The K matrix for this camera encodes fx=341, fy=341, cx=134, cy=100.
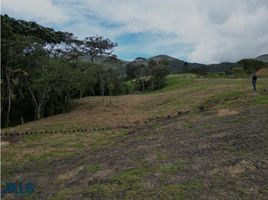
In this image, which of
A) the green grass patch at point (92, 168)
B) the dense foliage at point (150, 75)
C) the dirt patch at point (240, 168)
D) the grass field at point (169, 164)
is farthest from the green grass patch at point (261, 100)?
the dense foliage at point (150, 75)

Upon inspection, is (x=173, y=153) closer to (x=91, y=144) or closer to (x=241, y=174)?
(x=241, y=174)

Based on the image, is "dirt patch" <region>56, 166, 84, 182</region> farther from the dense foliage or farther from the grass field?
the dense foliage

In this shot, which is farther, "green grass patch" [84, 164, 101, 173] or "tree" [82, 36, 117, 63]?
"tree" [82, 36, 117, 63]

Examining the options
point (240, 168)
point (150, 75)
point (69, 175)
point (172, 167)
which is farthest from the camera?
point (150, 75)

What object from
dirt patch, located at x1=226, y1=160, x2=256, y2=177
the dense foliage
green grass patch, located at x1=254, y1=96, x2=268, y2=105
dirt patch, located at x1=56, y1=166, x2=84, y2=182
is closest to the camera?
dirt patch, located at x1=226, y1=160, x2=256, y2=177

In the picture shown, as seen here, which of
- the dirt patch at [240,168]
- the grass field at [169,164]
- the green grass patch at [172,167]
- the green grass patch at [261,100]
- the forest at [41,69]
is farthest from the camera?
the forest at [41,69]

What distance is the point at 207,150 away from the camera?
35.2 feet

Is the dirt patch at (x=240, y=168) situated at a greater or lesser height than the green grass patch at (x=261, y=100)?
lesser

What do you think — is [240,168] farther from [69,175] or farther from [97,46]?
[97,46]

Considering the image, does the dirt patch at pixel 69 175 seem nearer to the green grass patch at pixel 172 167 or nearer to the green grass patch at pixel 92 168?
the green grass patch at pixel 92 168

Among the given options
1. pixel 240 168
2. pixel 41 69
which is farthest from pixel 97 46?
pixel 240 168

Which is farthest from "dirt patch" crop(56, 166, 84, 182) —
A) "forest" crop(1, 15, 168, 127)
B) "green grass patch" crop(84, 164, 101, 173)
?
"forest" crop(1, 15, 168, 127)

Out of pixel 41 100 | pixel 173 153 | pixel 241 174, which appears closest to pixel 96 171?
pixel 173 153

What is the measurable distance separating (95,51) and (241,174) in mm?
36426
